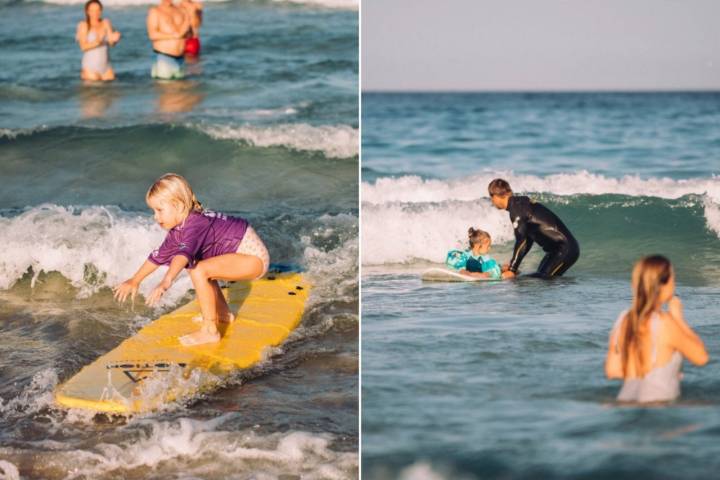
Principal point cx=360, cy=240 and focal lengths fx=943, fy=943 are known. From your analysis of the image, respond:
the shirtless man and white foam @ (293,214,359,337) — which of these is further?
the shirtless man

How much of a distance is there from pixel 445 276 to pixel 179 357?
183cm

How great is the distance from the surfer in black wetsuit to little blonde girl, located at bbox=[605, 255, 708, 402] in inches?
67.4

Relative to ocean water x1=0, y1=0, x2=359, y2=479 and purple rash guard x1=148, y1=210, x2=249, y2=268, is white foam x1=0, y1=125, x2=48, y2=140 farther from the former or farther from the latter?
purple rash guard x1=148, y1=210, x2=249, y2=268

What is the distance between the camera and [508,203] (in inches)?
219

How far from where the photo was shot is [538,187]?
7.46 meters

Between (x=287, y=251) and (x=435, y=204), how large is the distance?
1.46m

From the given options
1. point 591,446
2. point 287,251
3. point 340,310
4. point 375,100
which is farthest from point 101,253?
point 375,100

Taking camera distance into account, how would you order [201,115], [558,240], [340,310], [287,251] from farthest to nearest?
1. [201,115]
2. [287,251]
3. [558,240]
4. [340,310]

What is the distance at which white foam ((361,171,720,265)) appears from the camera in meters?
6.08

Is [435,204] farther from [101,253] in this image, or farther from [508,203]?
[101,253]

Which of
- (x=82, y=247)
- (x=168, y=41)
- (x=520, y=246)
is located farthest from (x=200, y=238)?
(x=168, y=41)

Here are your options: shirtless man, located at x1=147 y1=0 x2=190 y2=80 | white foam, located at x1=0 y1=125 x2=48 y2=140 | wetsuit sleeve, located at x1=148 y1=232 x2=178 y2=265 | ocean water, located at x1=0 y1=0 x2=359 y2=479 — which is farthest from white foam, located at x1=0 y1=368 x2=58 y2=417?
shirtless man, located at x1=147 y1=0 x2=190 y2=80

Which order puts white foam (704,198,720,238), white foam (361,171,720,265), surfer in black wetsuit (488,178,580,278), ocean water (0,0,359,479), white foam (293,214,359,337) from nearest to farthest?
ocean water (0,0,359,479) < white foam (293,214,359,337) < surfer in black wetsuit (488,178,580,278) < white foam (361,171,720,265) < white foam (704,198,720,238)

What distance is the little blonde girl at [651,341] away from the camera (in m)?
3.68
